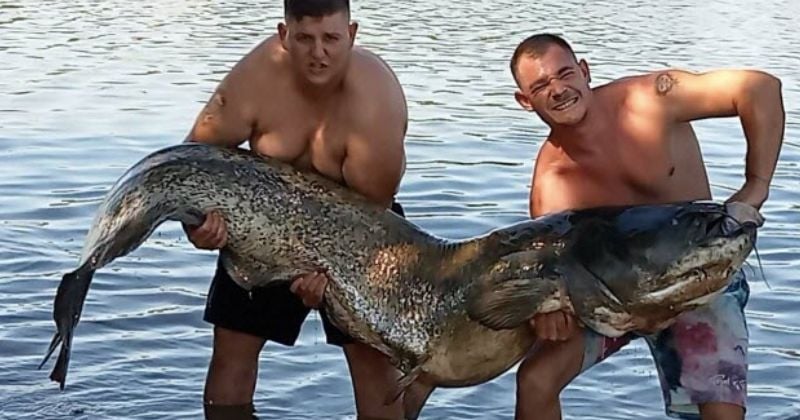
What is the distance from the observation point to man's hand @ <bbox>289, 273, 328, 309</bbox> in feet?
18.1

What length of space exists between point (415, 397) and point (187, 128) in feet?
24.0

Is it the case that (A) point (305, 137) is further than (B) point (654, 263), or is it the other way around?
(A) point (305, 137)

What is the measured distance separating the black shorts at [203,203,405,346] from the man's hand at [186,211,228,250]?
44 centimetres

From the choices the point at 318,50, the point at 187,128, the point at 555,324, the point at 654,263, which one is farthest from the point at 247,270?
the point at 187,128

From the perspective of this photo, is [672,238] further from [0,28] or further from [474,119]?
[0,28]

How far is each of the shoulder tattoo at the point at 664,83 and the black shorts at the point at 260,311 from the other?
1.10m

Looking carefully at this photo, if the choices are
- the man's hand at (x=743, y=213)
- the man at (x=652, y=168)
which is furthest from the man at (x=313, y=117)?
the man's hand at (x=743, y=213)

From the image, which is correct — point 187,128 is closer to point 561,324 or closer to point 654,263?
point 561,324

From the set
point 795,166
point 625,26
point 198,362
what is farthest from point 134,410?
point 625,26

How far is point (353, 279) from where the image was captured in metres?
5.53

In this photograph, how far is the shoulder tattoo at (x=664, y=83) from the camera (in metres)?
5.43

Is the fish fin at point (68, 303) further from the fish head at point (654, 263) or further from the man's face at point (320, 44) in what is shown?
the fish head at point (654, 263)

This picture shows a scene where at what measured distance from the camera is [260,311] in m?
5.98

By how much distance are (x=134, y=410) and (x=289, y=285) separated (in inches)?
56.0
